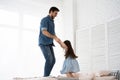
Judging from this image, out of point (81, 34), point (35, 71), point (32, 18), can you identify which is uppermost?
point (32, 18)

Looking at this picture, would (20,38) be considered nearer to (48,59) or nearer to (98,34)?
(98,34)

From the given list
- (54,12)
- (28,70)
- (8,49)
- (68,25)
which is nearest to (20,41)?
(8,49)

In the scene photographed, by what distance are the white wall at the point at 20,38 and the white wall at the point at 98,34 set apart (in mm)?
921

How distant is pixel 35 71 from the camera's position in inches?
219

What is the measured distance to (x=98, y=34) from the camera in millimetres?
4961

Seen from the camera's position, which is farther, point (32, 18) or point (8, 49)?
point (32, 18)

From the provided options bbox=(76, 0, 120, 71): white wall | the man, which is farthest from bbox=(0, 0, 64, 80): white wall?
the man

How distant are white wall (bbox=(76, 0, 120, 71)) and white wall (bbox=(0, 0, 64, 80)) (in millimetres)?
921

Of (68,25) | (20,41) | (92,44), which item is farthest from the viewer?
(68,25)

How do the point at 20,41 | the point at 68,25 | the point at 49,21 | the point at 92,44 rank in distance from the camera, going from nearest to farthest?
the point at 49,21, the point at 92,44, the point at 20,41, the point at 68,25

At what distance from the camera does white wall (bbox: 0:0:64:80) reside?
5.24 meters

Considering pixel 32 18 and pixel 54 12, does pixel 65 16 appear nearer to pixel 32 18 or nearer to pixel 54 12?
pixel 32 18

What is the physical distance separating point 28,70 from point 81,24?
164 cm

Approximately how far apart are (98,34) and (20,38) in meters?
1.75
